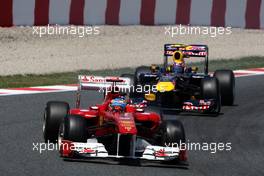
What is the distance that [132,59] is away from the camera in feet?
72.2

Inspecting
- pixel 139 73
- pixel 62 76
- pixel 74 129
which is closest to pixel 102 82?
pixel 74 129

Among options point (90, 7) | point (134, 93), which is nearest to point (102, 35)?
point (90, 7)

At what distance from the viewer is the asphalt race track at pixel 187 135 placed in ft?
35.5

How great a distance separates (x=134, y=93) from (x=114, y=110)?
16.6 feet

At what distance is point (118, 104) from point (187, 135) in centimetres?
185

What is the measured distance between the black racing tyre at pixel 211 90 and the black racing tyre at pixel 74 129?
484cm

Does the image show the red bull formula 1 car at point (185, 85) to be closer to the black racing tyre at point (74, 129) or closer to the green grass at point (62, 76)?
the green grass at point (62, 76)

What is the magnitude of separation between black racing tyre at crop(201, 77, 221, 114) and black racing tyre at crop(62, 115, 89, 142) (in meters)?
4.84

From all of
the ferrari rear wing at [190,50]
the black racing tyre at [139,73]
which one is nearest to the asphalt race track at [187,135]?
the black racing tyre at [139,73]

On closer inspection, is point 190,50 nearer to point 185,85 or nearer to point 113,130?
point 185,85

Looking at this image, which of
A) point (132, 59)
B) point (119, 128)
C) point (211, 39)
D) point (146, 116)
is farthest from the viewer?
point (211, 39)

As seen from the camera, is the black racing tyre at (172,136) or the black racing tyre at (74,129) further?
the black racing tyre at (172,136)

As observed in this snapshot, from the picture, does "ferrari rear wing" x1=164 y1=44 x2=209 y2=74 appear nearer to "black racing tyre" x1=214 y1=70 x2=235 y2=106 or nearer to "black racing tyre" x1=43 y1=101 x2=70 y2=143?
"black racing tyre" x1=214 y1=70 x2=235 y2=106

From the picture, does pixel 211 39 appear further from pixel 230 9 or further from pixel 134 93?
pixel 134 93
